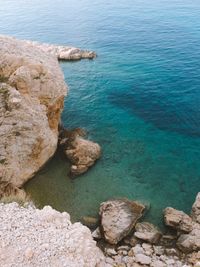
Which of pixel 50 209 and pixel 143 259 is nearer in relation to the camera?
pixel 50 209

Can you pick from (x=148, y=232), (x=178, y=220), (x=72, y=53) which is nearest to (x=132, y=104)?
(x=178, y=220)

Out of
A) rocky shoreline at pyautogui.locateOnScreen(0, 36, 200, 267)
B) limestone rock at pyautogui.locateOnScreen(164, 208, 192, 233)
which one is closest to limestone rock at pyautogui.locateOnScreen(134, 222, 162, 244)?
rocky shoreline at pyautogui.locateOnScreen(0, 36, 200, 267)

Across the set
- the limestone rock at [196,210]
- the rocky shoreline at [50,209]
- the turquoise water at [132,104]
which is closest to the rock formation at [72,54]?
the turquoise water at [132,104]

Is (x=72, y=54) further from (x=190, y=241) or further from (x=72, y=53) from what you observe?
(x=190, y=241)

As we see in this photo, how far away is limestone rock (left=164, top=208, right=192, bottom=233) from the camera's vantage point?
25047 mm

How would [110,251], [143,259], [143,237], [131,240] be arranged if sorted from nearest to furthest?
[143,259] → [110,251] → [143,237] → [131,240]

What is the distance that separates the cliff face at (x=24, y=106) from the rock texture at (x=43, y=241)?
9583mm

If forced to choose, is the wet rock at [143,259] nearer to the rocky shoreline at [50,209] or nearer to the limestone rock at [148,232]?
the rocky shoreline at [50,209]

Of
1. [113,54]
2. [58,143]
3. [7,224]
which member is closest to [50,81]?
[58,143]

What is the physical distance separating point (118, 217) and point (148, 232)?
268cm

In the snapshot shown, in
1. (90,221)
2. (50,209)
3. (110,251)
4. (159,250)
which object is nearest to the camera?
(50,209)

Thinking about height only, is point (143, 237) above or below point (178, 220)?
below

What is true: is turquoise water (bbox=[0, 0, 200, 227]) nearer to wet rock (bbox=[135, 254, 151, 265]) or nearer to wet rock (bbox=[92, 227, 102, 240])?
wet rock (bbox=[92, 227, 102, 240])

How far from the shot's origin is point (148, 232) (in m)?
25.1
